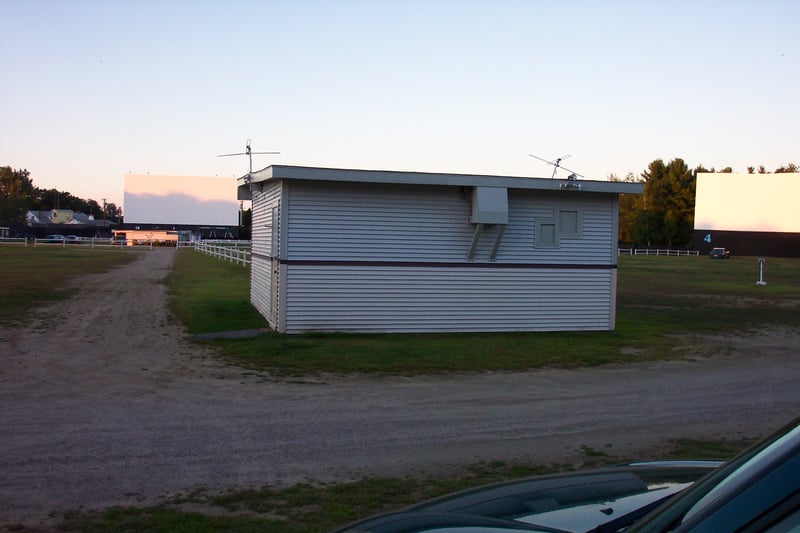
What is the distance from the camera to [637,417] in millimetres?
9656

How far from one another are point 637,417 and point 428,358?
4724mm

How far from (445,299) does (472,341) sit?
1529 millimetres

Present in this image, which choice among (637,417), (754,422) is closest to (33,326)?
(637,417)

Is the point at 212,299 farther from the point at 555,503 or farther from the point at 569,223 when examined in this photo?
the point at 555,503

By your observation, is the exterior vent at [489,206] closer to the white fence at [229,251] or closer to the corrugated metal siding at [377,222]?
the corrugated metal siding at [377,222]

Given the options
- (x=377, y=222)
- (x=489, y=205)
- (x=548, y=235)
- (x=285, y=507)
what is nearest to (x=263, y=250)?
(x=377, y=222)

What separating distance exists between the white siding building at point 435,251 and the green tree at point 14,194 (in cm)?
10281

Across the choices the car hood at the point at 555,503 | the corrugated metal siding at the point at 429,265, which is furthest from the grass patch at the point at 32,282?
the car hood at the point at 555,503

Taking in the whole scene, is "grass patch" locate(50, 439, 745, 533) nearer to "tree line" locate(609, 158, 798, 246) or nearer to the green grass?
the green grass

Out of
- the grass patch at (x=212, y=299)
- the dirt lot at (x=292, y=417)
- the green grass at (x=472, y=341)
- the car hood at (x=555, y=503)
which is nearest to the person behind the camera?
the car hood at (x=555, y=503)

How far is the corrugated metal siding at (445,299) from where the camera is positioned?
1641 cm

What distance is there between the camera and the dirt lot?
686cm

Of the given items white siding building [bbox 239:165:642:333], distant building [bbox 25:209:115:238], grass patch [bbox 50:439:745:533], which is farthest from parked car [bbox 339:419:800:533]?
distant building [bbox 25:209:115:238]

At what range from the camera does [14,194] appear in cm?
11706
